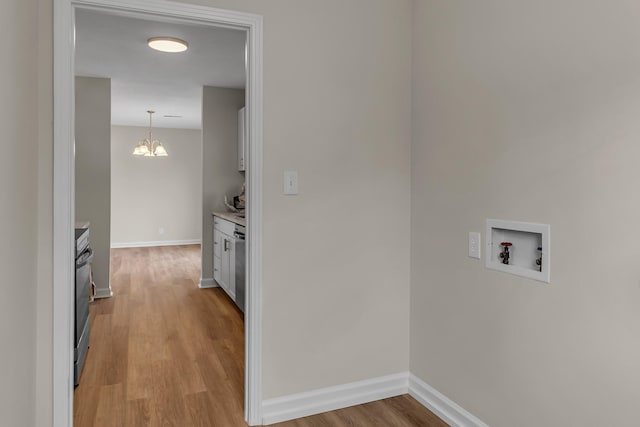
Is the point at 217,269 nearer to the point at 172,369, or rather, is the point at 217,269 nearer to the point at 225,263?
the point at 225,263

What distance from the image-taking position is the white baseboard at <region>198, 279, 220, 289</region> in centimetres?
536

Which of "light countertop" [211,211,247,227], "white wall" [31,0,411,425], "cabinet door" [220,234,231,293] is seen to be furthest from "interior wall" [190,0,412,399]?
"cabinet door" [220,234,231,293]

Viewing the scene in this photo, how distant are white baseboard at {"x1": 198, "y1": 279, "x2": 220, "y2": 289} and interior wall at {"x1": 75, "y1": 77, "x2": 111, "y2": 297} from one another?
3.31ft

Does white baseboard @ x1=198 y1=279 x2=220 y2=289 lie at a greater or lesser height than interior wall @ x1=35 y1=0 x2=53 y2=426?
lesser

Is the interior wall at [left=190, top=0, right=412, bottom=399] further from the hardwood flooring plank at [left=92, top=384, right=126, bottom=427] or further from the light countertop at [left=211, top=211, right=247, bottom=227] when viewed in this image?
the light countertop at [left=211, top=211, right=247, bottom=227]

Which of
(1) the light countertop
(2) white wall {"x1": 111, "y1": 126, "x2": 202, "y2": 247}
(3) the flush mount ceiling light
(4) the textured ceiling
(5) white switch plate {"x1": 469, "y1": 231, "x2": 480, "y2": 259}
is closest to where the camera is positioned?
(5) white switch plate {"x1": 469, "y1": 231, "x2": 480, "y2": 259}

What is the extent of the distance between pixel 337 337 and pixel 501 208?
108 centimetres

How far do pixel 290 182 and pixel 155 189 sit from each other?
7394 mm

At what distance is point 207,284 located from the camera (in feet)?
17.7

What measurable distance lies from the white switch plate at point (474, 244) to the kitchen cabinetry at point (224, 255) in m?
2.72

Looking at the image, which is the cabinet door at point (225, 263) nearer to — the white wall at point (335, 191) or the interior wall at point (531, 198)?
the white wall at point (335, 191)

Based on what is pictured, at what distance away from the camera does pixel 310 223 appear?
230cm

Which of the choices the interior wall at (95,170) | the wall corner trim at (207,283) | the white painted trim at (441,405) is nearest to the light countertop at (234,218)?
the wall corner trim at (207,283)

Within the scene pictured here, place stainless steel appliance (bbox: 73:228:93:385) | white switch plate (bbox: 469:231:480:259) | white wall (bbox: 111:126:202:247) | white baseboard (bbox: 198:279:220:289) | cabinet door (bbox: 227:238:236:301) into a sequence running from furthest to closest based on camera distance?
white wall (bbox: 111:126:202:247)
white baseboard (bbox: 198:279:220:289)
cabinet door (bbox: 227:238:236:301)
stainless steel appliance (bbox: 73:228:93:385)
white switch plate (bbox: 469:231:480:259)
